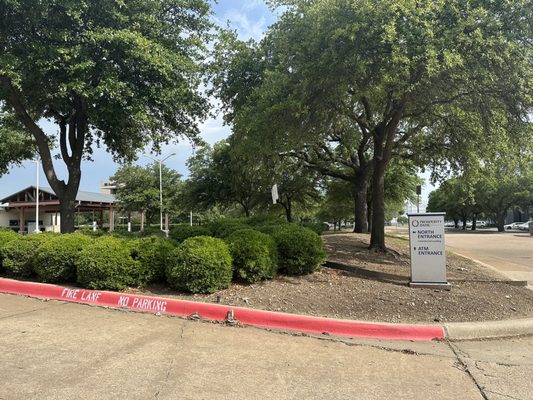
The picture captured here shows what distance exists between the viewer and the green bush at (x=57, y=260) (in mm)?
8117

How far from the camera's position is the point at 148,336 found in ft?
18.3

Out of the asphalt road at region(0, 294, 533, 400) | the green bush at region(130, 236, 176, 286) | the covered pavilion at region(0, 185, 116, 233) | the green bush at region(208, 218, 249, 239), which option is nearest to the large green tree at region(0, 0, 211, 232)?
the green bush at region(208, 218, 249, 239)

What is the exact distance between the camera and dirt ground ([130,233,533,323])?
688cm

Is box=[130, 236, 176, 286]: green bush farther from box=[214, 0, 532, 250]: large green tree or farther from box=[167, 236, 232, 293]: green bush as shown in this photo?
box=[214, 0, 532, 250]: large green tree

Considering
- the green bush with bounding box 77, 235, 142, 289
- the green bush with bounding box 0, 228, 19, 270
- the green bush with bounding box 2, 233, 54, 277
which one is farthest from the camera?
the green bush with bounding box 0, 228, 19, 270

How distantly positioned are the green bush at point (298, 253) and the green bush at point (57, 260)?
3.70m

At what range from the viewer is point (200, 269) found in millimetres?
7316

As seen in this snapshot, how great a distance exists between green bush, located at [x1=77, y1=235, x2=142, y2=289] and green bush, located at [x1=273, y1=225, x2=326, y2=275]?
8.81ft

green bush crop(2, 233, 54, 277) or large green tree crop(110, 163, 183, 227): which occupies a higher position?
large green tree crop(110, 163, 183, 227)

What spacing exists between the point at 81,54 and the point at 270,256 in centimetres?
642

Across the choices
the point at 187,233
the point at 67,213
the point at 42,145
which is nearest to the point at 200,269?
the point at 187,233

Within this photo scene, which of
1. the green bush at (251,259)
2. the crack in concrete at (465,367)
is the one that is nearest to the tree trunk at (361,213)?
the green bush at (251,259)

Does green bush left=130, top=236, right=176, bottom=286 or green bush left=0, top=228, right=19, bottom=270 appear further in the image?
green bush left=0, top=228, right=19, bottom=270

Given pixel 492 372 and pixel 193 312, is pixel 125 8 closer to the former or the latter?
pixel 193 312
